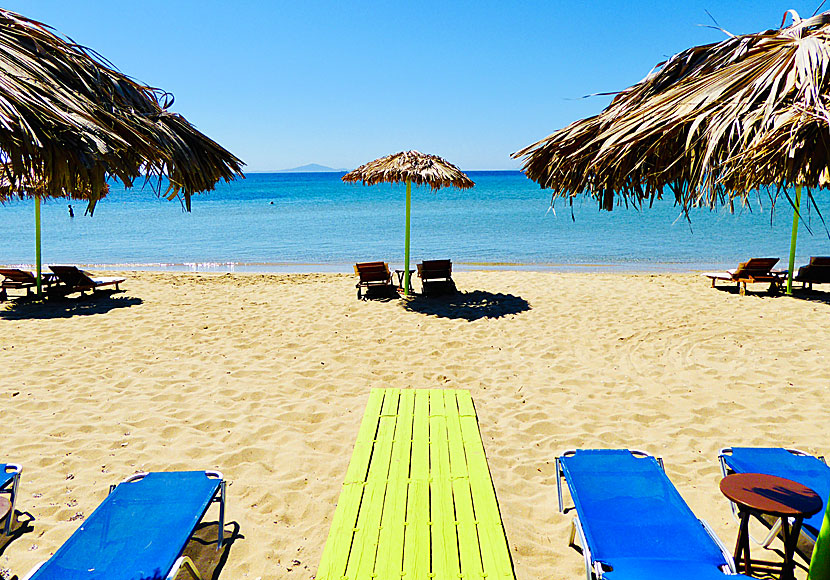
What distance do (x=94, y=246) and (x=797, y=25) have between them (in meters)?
26.4

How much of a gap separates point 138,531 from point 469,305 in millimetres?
6820

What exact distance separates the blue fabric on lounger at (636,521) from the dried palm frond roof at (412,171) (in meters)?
6.52

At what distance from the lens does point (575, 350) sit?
6621mm

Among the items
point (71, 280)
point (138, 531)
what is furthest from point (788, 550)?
point (71, 280)

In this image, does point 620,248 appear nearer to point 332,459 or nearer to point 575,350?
point 575,350

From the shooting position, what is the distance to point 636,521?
2.75 m

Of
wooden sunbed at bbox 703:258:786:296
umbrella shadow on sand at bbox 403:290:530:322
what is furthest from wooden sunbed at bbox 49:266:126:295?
wooden sunbed at bbox 703:258:786:296

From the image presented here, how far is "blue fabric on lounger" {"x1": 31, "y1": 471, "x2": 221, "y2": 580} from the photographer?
2.37m

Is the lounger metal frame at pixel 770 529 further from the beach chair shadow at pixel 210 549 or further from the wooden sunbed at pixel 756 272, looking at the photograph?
the wooden sunbed at pixel 756 272

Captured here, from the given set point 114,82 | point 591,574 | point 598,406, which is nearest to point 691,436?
point 598,406

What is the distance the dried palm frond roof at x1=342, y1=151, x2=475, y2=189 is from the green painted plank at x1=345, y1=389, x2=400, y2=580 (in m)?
6.07

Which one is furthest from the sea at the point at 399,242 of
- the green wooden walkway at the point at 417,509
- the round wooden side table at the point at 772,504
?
the green wooden walkway at the point at 417,509

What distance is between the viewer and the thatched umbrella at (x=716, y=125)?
2.11 meters

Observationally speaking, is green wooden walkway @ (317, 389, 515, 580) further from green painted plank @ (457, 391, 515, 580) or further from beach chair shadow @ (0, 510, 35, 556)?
beach chair shadow @ (0, 510, 35, 556)
